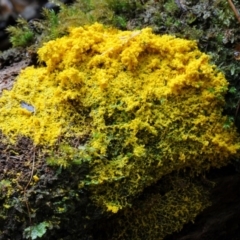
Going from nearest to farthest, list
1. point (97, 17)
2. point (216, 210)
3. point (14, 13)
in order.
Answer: point (216, 210) < point (97, 17) < point (14, 13)

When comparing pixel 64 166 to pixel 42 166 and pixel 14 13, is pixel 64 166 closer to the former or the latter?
pixel 42 166

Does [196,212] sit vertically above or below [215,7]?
below

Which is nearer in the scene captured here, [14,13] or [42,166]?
[42,166]

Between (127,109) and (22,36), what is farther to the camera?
(22,36)

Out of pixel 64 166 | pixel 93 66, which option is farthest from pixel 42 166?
pixel 93 66

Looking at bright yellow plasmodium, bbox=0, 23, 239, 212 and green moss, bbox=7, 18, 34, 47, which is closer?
bright yellow plasmodium, bbox=0, 23, 239, 212

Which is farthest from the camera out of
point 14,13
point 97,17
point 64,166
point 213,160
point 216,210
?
point 14,13

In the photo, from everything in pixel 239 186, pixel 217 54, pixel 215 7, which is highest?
pixel 215 7

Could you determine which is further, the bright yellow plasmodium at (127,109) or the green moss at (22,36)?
the green moss at (22,36)
